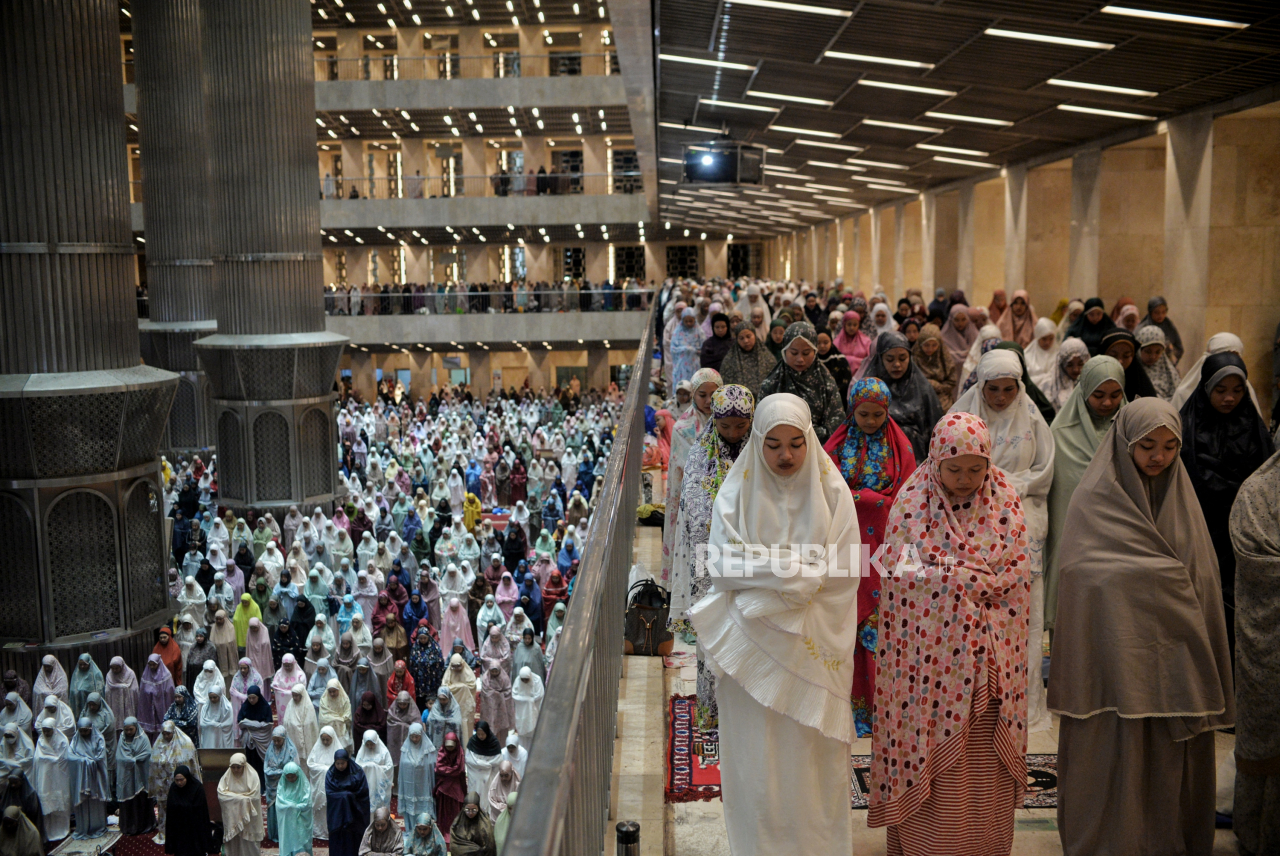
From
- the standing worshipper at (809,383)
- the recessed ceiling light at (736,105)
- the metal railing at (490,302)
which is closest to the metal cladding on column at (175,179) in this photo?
the recessed ceiling light at (736,105)

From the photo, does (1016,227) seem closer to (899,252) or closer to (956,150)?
(956,150)

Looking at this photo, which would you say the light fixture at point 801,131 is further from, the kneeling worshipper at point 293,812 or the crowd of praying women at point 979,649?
the crowd of praying women at point 979,649

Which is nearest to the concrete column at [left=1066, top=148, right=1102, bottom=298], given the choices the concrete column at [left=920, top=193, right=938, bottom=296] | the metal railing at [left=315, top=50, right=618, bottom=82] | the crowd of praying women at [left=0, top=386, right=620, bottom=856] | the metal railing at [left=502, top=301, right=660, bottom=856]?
the concrete column at [left=920, top=193, right=938, bottom=296]

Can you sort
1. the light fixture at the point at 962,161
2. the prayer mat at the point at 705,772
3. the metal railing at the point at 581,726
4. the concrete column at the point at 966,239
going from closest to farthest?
1. the metal railing at the point at 581,726
2. the prayer mat at the point at 705,772
3. the light fixture at the point at 962,161
4. the concrete column at the point at 966,239

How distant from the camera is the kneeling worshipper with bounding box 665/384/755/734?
4062 millimetres

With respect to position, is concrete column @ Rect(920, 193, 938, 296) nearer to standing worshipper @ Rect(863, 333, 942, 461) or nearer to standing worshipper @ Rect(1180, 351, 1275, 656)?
standing worshipper @ Rect(863, 333, 942, 461)

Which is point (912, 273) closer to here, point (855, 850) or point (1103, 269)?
point (1103, 269)

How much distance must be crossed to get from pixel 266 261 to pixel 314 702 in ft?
23.2

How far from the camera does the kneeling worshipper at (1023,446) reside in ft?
14.3

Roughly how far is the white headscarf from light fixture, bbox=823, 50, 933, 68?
7604 mm

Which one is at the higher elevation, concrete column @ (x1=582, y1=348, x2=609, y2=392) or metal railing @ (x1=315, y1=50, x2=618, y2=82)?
metal railing @ (x1=315, y1=50, x2=618, y2=82)

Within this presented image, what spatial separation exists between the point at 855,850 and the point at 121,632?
29.8 ft

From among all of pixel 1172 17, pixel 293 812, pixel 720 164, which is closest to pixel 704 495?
pixel 1172 17

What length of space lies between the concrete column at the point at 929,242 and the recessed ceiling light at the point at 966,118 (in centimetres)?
700
